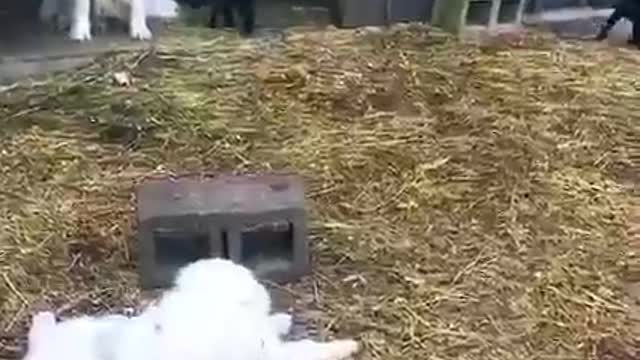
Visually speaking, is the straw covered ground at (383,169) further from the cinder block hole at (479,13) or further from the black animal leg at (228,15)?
the cinder block hole at (479,13)

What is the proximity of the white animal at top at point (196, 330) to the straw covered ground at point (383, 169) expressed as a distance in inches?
4.6

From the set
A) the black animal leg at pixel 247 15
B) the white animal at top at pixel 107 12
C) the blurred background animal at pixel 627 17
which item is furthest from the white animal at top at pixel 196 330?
the blurred background animal at pixel 627 17

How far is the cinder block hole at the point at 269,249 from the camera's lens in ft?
7.36

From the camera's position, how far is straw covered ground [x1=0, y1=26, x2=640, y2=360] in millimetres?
2203

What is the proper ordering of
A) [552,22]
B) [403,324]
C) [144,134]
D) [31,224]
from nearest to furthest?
[403,324] → [31,224] → [144,134] → [552,22]

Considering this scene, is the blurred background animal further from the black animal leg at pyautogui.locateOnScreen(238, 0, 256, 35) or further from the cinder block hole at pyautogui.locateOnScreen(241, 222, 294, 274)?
the cinder block hole at pyautogui.locateOnScreen(241, 222, 294, 274)

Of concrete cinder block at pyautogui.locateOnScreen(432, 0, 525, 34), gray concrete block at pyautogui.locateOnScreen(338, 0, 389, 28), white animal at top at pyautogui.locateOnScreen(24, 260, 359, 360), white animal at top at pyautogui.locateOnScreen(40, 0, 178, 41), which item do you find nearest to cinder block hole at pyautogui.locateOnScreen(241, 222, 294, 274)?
white animal at top at pyautogui.locateOnScreen(24, 260, 359, 360)

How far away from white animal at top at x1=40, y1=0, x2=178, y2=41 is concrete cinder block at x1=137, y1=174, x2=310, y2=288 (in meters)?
1.36

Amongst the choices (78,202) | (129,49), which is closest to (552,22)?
(129,49)

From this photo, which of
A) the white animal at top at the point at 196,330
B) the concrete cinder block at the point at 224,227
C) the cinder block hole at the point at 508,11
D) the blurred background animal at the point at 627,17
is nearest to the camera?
the white animal at top at the point at 196,330

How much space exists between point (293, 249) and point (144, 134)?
74 centimetres

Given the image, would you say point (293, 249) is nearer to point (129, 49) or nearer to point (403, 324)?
point (403, 324)

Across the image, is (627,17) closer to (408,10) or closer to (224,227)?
(408,10)

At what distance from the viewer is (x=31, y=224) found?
2.45 m
